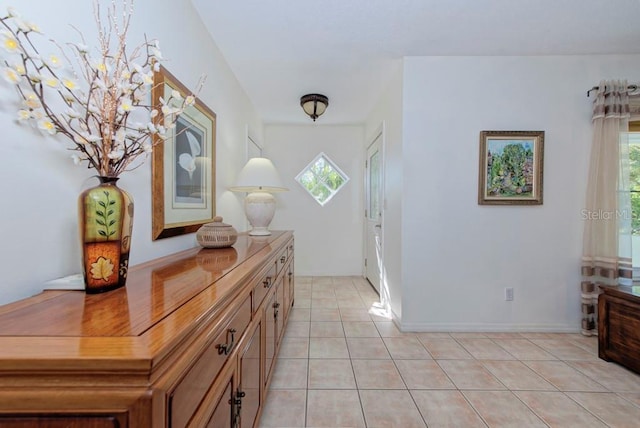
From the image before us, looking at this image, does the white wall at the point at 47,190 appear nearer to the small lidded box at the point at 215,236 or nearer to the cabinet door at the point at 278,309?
the small lidded box at the point at 215,236

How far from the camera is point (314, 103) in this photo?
11.1 feet

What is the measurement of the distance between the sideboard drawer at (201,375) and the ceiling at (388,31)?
79.1 inches

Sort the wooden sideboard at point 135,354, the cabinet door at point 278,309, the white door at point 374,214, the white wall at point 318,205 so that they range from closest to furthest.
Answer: the wooden sideboard at point 135,354 → the cabinet door at point 278,309 → the white door at point 374,214 → the white wall at point 318,205

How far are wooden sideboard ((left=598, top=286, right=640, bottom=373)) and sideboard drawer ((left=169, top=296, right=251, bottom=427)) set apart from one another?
258cm

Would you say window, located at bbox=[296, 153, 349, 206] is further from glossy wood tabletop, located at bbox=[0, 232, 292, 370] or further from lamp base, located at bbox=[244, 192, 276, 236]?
glossy wood tabletop, located at bbox=[0, 232, 292, 370]

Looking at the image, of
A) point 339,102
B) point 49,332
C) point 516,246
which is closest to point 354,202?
point 339,102

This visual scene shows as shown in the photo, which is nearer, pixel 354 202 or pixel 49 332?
pixel 49 332

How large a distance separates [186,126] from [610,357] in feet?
11.0

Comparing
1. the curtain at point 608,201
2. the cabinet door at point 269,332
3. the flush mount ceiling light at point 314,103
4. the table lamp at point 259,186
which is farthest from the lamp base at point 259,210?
the curtain at point 608,201

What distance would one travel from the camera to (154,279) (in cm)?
103

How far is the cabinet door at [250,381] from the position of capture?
1.08 m

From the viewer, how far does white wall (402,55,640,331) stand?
8.38 ft

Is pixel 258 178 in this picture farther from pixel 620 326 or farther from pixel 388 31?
pixel 620 326

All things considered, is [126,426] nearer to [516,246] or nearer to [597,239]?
[516,246]
